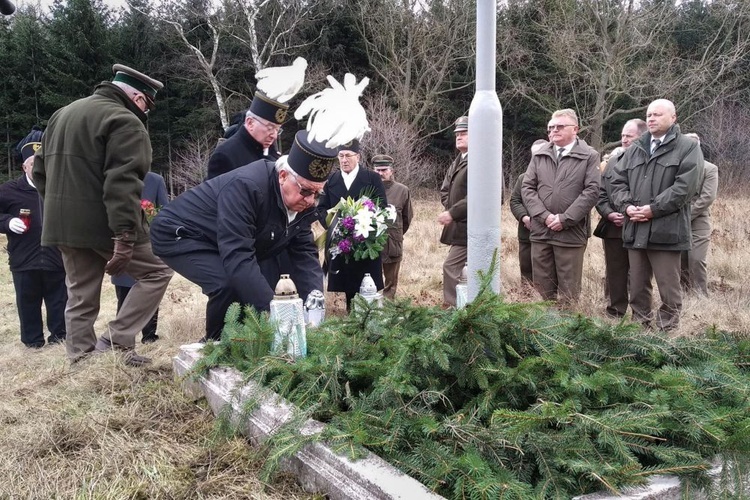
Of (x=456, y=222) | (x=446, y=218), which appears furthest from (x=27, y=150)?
(x=456, y=222)

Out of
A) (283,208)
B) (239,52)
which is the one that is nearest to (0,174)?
(239,52)

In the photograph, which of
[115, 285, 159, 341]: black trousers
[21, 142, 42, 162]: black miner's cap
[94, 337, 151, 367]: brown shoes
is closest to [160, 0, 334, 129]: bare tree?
[21, 142, 42, 162]: black miner's cap

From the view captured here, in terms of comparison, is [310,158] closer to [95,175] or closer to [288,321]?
[288,321]

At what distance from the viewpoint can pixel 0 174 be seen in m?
23.9

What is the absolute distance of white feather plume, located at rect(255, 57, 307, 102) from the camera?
455cm

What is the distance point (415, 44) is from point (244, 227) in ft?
75.1

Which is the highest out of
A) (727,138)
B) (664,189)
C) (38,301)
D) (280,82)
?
(727,138)

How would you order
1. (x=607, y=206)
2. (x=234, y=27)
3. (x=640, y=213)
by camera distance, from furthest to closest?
1. (x=234, y=27)
2. (x=607, y=206)
3. (x=640, y=213)

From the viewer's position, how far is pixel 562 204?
571 cm

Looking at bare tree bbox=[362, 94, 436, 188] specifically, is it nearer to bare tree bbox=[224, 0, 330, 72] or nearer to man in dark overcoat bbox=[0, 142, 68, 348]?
bare tree bbox=[224, 0, 330, 72]

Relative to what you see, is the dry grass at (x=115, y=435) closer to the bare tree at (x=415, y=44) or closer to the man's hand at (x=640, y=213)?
the man's hand at (x=640, y=213)

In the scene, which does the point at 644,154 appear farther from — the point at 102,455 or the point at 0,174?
the point at 0,174

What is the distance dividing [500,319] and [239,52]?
84.8ft

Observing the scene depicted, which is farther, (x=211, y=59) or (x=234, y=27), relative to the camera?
(x=211, y=59)
